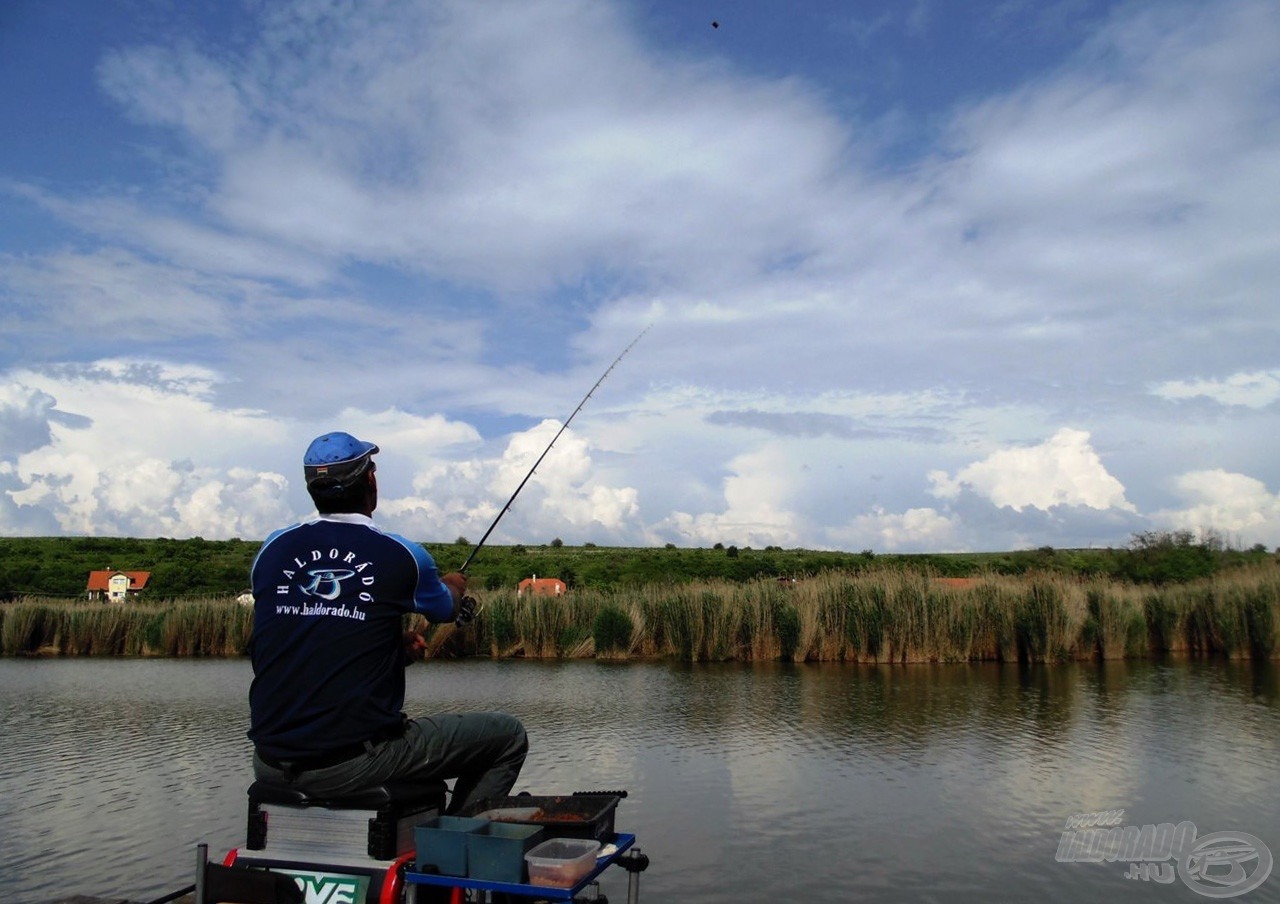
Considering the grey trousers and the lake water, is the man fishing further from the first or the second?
the lake water

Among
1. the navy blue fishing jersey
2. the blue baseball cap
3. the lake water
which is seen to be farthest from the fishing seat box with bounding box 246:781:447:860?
the lake water

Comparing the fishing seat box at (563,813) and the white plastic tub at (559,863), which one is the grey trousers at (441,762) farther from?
the white plastic tub at (559,863)

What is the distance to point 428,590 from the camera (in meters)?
3.87

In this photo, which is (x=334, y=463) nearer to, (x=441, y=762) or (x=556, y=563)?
(x=441, y=762)

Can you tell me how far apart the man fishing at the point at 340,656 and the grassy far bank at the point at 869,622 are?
1531cm

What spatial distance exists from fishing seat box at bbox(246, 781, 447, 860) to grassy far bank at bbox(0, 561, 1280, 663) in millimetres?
15460

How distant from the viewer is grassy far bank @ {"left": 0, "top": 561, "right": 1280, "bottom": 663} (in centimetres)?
1817

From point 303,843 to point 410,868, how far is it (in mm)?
467

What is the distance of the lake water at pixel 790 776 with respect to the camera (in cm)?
549

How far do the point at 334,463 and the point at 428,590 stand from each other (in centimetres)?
63

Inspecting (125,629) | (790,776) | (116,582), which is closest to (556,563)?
(116,582)

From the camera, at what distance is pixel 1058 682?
14484mm

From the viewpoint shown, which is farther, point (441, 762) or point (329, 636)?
point (441, 762)

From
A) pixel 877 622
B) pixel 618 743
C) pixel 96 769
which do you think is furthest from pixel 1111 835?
pixel 877 622
